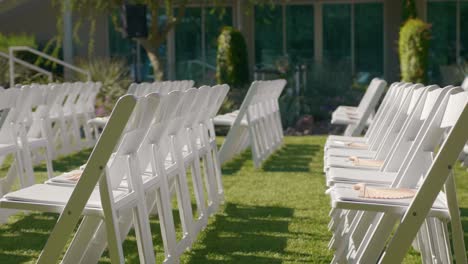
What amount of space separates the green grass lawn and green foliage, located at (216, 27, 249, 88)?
24.8 feet

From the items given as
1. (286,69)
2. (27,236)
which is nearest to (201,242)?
(27,236)

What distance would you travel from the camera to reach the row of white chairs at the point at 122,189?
4.41 meters

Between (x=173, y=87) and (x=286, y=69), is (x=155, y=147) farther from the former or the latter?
(x=286, y=69)

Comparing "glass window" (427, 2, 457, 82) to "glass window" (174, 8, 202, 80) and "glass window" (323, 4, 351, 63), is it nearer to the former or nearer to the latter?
"glass window" (323, 4, 351, 63)

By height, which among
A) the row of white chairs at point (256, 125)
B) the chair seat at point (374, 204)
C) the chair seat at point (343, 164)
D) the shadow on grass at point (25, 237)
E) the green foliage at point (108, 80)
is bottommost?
the green foliage at point (108, 80)

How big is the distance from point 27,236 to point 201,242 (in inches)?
45.3

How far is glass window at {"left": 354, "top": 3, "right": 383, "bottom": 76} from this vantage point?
2194 cm

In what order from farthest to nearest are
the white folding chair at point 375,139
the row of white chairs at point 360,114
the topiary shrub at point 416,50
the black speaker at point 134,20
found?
the black speaker at point 134,20 → the topiary shrub at point 416,50 → the row of white chairs at point 360,114 → the white folding chair at point 375,139

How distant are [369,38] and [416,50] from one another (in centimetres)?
473

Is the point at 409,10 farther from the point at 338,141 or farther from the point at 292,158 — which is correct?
the point at 338,141

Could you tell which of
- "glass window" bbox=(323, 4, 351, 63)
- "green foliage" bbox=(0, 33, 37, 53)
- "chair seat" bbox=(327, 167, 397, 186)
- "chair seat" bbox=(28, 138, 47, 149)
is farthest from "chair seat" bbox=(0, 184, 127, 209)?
"glass window" bbox=(323, 4, 351, 63)

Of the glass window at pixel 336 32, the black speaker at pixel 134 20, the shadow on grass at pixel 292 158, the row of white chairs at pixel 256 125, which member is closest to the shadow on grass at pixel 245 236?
the row of white chairs at pixel 256 125

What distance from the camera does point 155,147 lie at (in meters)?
5.32

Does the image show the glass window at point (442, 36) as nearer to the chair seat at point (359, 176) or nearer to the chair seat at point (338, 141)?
the chair seat at point (338, 141)
